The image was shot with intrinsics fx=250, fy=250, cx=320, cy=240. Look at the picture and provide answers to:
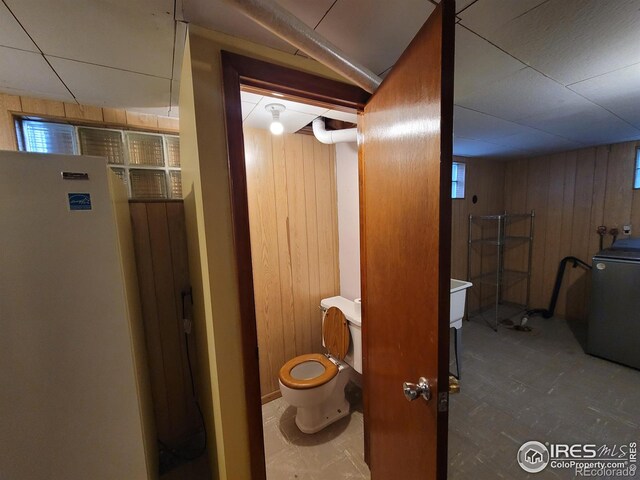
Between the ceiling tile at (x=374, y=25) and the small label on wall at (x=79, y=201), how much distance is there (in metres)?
1.03

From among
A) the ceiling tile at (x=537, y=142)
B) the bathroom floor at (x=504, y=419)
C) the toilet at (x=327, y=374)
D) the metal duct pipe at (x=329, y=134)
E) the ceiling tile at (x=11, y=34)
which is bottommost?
the bathroom floor at (x=504, y=419)

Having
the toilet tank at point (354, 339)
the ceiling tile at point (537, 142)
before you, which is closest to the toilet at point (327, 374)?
the toilet tank at point (354, 339)

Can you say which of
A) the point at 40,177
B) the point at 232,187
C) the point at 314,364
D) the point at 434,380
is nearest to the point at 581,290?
the point at 314,364

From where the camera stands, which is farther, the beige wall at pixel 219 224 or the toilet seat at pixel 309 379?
the toilet seat at pixel 309 379

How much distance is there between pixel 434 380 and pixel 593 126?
9.49 feet

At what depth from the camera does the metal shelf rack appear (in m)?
3.55

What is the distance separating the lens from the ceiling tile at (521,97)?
1372 mm

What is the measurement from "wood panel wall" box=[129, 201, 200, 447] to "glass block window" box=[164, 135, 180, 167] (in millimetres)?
370

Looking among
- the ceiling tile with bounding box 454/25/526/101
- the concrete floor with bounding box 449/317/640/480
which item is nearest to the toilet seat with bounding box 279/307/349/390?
the concrete floor with bounding box 449/317/640/480

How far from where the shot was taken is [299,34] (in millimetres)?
751

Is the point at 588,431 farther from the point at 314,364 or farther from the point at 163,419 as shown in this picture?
the point at 163,419

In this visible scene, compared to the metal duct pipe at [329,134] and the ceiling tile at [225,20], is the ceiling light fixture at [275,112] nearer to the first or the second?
the metal duct pipe at [329,134]

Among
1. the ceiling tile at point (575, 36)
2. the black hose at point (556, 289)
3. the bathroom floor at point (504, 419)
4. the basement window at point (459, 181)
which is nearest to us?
the ceiling tile at point (575, 36)

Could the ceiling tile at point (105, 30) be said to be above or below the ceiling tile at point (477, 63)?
below
